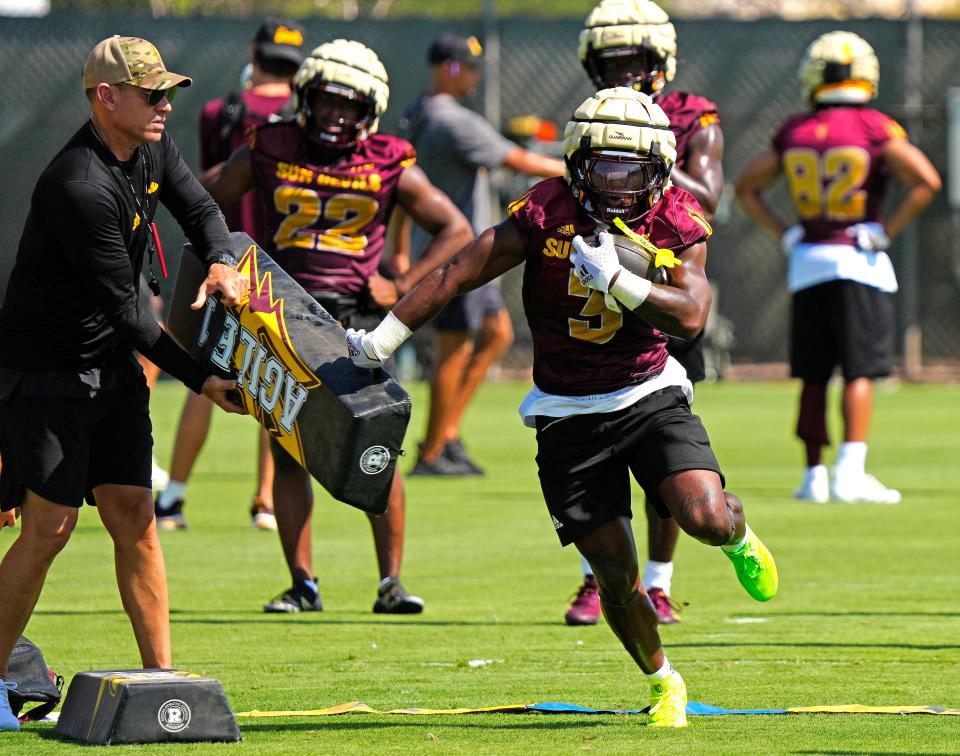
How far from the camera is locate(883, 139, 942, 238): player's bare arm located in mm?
11328

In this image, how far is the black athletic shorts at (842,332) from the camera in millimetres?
11312

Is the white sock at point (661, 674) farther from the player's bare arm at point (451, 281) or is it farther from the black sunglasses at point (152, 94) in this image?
the black sunglasses at point (152, 94)

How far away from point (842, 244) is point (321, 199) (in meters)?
4.73

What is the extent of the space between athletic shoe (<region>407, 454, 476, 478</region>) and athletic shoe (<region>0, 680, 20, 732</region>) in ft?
23.8

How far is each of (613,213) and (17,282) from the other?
1.78m

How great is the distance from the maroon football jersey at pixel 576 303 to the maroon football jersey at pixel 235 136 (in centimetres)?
386

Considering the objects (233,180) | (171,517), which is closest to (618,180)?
(233,180)

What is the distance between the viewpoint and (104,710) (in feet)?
16.9

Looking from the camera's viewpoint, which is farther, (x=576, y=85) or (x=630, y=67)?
(x=576, y=85)

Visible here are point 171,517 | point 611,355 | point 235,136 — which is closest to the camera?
point 611,355

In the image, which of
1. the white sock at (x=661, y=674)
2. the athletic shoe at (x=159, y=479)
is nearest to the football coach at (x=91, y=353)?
the white sock at (x=661, y=674)

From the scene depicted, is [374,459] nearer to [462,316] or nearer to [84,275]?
[84,275]

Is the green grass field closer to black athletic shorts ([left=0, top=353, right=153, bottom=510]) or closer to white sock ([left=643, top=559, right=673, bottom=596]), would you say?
white sock ([left=643, top=559, right=673, bottom=596])

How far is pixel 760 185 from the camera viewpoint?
38.6 feet
